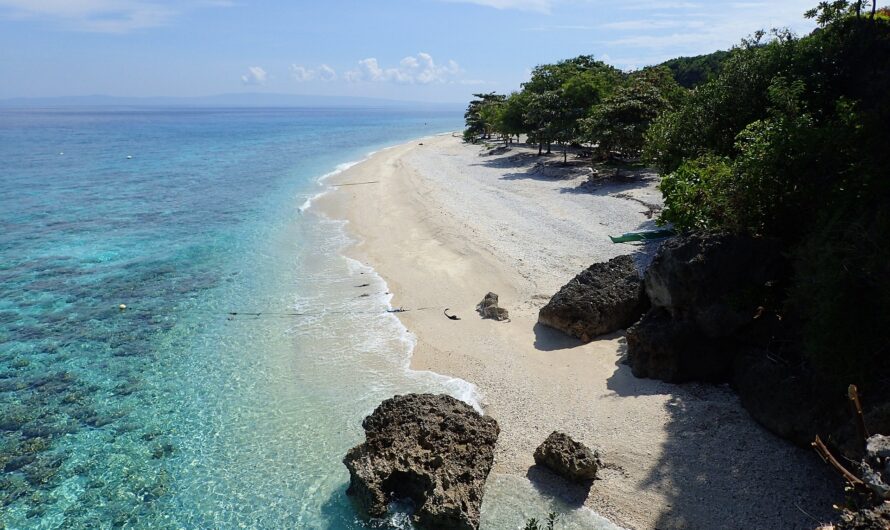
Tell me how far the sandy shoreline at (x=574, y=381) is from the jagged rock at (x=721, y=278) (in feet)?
4.64

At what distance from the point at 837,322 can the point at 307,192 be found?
33.8 m

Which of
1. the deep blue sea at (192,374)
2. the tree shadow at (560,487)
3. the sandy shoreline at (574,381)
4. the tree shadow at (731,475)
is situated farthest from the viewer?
the deep blue sea at (192,374)

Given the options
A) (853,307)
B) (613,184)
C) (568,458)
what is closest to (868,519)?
(853,307)

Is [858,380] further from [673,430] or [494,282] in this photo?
[494,282]

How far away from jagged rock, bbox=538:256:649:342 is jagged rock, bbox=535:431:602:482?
438 centimetres

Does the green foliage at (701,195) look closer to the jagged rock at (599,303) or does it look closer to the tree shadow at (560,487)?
the jagged rock at (599,303)

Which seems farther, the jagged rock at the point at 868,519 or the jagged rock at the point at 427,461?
the jagged rock at the point at 427,461

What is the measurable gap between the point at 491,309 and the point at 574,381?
13.1 feet

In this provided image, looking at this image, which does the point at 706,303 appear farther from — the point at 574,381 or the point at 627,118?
the point at 627,118

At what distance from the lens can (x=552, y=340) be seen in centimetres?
1331

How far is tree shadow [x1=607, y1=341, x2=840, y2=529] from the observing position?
769cm

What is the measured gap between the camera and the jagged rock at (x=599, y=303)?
12.9 meters

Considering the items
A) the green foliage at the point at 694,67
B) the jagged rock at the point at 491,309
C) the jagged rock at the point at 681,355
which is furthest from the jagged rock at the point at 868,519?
the green foliage at the point at 694,67

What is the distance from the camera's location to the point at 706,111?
1695 cm
